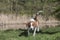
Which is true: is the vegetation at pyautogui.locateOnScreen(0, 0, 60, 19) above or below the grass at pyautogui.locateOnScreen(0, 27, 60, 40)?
above

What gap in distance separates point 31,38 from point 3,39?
1.31m

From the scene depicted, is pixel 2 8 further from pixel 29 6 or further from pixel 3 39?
pixel 3 39

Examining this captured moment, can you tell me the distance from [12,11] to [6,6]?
0.87 metres

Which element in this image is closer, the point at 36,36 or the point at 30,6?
the point at 36,36

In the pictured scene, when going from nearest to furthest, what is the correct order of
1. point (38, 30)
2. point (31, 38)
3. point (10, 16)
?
point (31, 38)
point (38, 30)
point (10, 16)

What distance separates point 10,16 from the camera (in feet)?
56.7

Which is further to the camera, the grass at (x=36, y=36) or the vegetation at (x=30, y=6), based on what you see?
the vegetation at (x=30, y=6)

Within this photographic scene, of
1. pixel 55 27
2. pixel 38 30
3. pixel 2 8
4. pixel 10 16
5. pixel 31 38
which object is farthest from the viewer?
pixel 2 8

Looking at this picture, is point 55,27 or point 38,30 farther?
point 55,27

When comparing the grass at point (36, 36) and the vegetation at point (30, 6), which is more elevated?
the vegetation at point (30, 6)

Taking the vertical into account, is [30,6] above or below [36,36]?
above

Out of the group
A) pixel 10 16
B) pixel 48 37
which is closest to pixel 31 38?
pixel 48 37

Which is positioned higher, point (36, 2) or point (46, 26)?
point (36, 2)

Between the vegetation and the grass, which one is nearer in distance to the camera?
the grass
